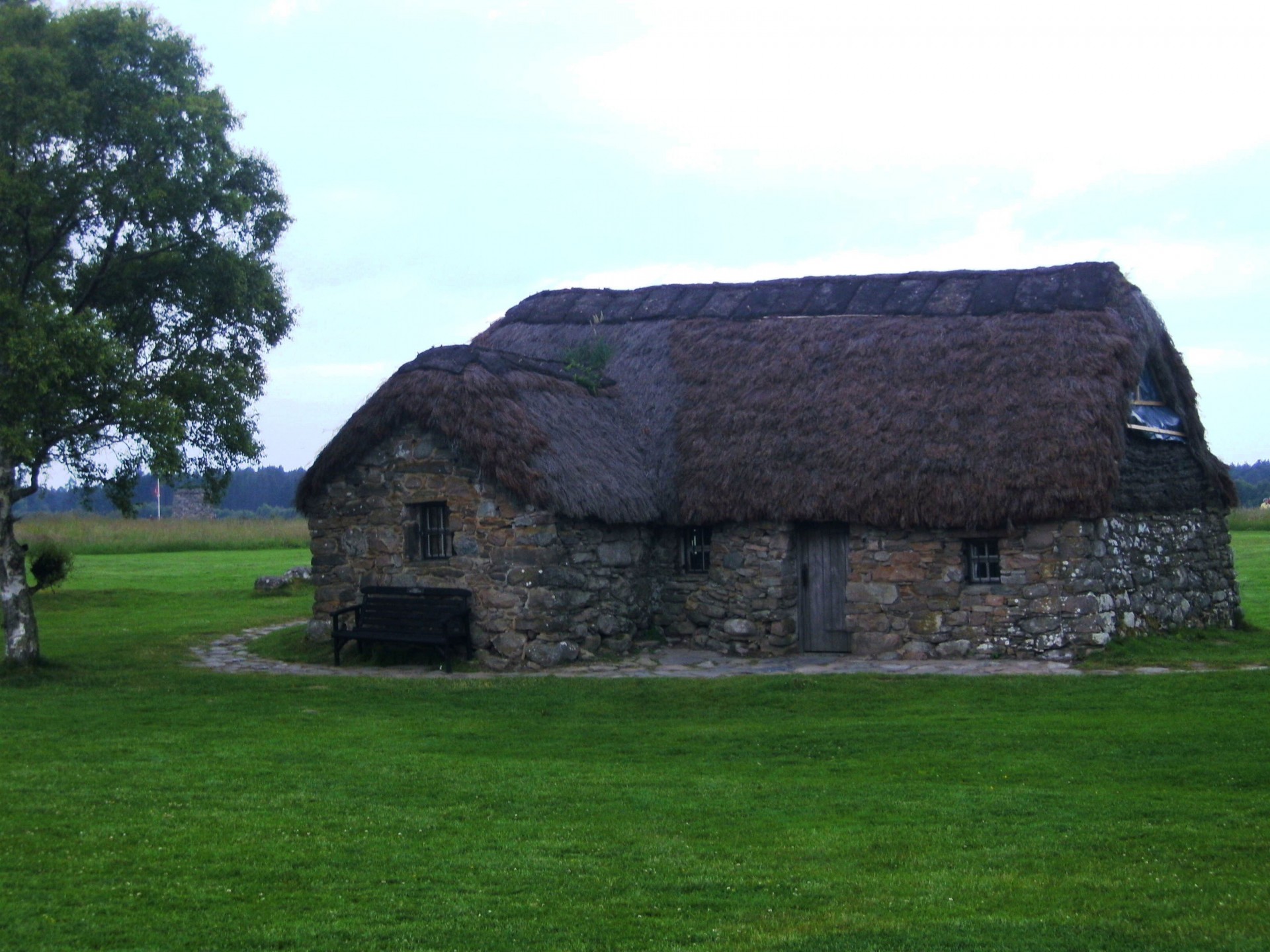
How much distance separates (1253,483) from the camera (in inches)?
4171

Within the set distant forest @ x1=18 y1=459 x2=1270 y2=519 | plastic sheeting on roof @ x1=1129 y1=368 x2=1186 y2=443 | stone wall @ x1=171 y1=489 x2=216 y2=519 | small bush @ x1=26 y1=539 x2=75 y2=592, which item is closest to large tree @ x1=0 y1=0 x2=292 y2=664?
small bush @ x1=26 y1=539 x2=75 y2=592

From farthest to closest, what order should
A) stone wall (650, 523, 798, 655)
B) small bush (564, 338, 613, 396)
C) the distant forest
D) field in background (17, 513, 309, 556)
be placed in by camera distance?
the distant forest < field in background (17, 513, 309, 556) < small bush (564, 338, 613, 396) < stone wall (650, 523, 798, 655)

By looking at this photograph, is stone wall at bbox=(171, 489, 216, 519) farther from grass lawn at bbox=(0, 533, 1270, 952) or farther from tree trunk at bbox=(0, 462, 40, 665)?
grass lawn at bbox=(0, 533, 1270, 952)

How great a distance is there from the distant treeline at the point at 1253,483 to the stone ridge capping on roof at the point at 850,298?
133ft

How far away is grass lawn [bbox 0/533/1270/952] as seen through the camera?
23.1 ft

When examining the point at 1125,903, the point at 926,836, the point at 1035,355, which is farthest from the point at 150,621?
the point at 1125,903

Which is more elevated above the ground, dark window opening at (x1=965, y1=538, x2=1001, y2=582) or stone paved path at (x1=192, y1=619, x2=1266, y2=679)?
dark window opening at (x1=965, y1=538, x2=1001, y2=582)

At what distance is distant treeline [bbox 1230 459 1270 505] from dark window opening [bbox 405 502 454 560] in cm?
4733

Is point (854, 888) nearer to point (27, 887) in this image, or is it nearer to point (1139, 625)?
point (27, 887)

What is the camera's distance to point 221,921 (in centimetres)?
705

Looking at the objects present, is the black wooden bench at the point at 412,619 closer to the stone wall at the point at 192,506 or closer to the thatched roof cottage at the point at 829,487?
the thatched roof cottage at the point at 829,487

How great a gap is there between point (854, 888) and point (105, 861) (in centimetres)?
452

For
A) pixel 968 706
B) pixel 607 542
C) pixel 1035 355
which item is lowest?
pixel 968 706

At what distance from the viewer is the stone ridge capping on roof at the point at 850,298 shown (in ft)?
68.7
